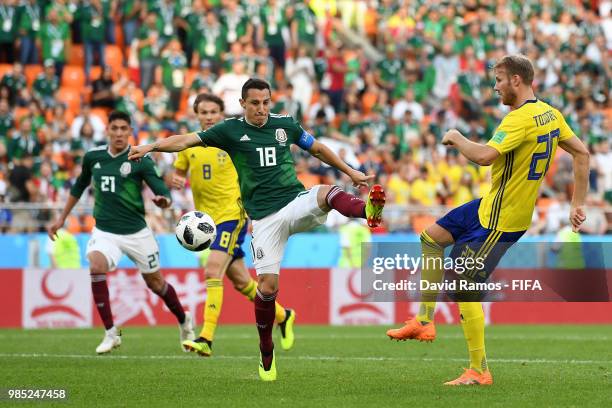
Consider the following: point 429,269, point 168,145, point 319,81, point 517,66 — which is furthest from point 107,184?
point 319,81

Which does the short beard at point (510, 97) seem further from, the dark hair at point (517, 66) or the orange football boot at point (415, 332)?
the orange football boot at point (415, 332)

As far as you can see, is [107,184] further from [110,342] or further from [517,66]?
[517,66]

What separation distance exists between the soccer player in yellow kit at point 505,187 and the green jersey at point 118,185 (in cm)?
435

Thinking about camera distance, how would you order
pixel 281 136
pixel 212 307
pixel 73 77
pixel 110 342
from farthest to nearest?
pixel 73 77
pixel 110 342
pixel 212 307
pixel 281 136

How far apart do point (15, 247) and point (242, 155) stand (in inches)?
395

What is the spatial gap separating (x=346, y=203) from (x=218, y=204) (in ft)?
12.8

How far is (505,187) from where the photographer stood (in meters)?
9.05

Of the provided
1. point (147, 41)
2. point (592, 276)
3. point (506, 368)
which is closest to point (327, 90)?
point (147, 41)

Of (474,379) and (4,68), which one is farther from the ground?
(4,68)

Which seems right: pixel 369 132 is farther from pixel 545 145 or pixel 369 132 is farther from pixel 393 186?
pixel 545 145

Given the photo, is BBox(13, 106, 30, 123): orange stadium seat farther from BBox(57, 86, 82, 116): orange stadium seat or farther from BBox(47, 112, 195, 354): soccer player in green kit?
BBox(47, 112, 195, 354): soccer player in green kit

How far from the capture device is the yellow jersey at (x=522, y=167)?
888 cm

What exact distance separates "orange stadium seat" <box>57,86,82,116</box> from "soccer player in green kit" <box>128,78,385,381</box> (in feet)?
46.2

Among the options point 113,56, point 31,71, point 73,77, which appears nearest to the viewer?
point 31,71
